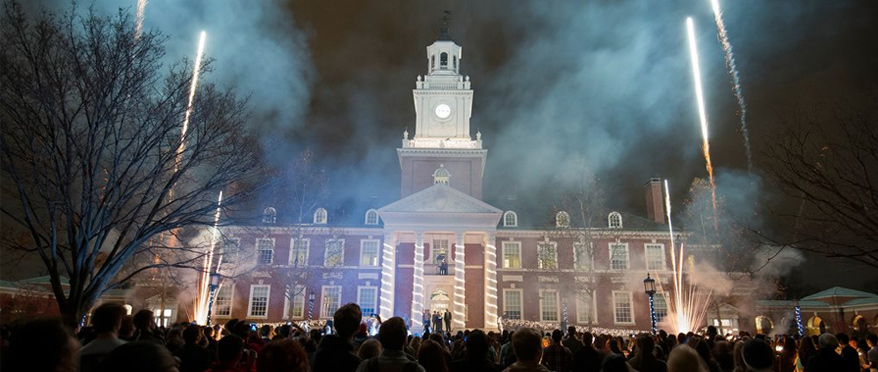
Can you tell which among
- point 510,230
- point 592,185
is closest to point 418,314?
point 510,230

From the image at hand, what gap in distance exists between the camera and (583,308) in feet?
140

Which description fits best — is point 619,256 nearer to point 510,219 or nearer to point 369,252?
Answer: point 510,219

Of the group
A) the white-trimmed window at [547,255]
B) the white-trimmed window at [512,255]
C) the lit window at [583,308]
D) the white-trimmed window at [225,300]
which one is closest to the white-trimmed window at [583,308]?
the lit window at [583,308]

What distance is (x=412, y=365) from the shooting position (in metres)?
4.61

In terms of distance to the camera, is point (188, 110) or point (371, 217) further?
point (371, 217)

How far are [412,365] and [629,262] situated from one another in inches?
1690

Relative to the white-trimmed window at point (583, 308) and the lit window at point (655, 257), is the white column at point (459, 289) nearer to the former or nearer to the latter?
the white-trimmed window at point (583, 308)

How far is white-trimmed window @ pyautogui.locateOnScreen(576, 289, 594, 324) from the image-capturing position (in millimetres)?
42188

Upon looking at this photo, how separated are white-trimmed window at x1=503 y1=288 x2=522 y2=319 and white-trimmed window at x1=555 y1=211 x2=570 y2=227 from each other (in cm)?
688

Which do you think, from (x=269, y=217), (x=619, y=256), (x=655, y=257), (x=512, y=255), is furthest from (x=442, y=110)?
(x=269, y=217)

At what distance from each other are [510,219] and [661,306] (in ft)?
46.0

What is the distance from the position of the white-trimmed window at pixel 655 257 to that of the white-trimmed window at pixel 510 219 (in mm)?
11155

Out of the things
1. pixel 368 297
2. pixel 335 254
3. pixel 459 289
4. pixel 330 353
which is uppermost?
pixel 335 254

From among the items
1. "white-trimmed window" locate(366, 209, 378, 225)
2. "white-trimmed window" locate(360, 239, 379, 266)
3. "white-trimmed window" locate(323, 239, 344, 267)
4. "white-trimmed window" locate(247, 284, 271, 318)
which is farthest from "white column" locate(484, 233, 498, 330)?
"white-trimmed window" locate(247, 284, 271, 318)
